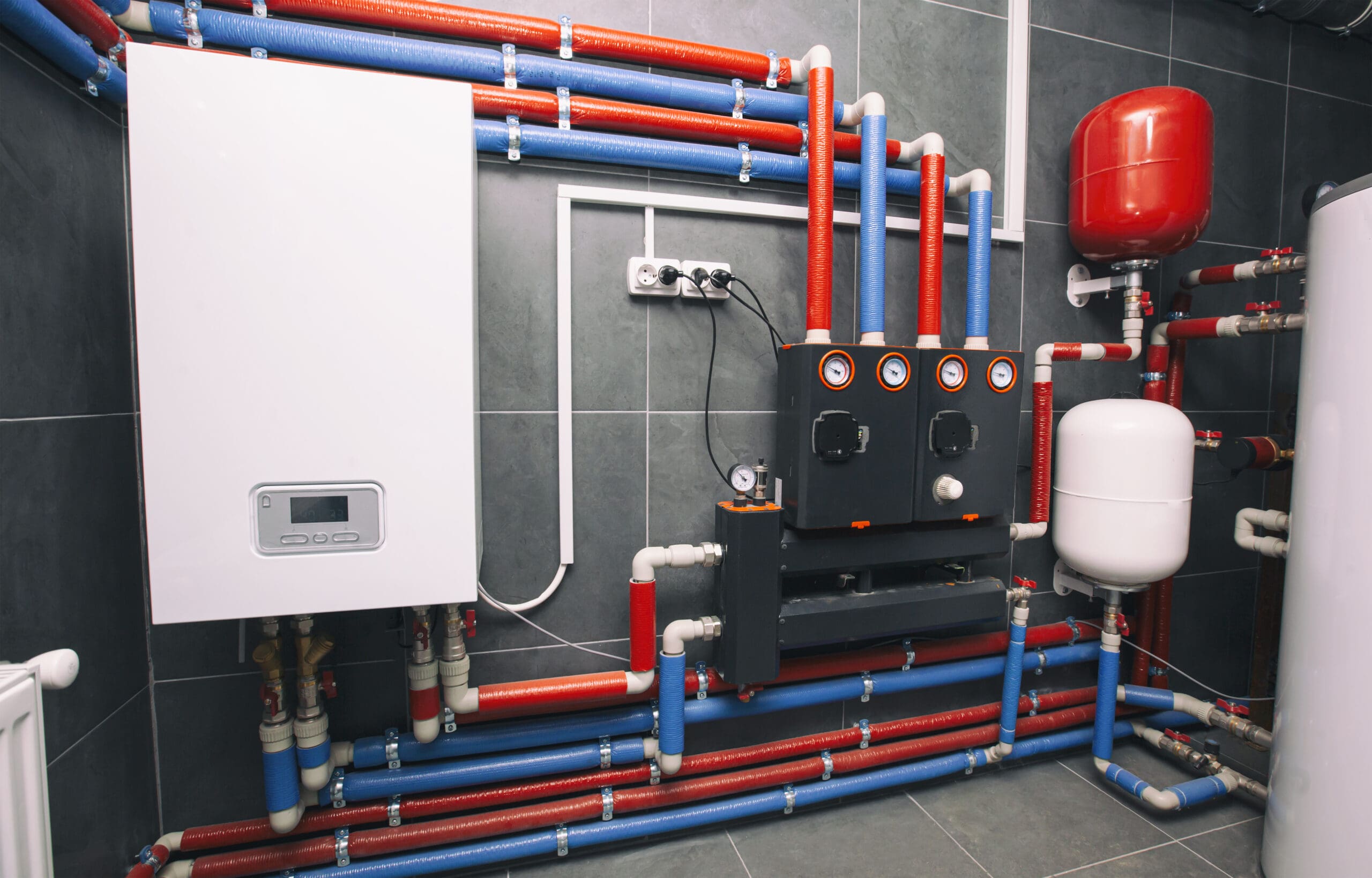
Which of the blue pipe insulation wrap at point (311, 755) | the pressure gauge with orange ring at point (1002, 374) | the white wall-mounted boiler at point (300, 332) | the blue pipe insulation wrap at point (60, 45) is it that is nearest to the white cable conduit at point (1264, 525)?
the pressure gauge with orange ring at point (1002, 374)

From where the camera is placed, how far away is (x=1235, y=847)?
1.25 meters

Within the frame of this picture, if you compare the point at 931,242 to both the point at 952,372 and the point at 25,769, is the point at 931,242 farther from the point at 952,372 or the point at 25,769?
the point at 25,769

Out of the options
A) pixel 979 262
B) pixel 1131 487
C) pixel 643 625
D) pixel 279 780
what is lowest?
pixel 279 780

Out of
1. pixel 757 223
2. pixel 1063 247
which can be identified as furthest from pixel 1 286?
pixel 1063 247

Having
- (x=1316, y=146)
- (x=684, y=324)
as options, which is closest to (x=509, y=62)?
(x=684, y=324)

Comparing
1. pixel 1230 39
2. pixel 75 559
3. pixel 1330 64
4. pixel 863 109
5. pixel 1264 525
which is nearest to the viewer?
→ pixel 75 559

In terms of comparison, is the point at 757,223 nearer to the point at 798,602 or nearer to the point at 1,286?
the point at 798,602

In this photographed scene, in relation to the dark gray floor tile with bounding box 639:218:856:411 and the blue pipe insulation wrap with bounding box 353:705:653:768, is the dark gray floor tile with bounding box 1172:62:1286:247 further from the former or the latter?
the blue pipe insulation wrap with bounding box 353:705:653:768

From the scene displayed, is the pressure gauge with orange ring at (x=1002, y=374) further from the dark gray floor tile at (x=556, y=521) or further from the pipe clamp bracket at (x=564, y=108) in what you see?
the pipe clamp bracket at (x=564, y=108)

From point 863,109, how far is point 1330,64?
1752 mm

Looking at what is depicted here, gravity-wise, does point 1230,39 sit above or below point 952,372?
above

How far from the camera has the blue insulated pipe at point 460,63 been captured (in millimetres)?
994

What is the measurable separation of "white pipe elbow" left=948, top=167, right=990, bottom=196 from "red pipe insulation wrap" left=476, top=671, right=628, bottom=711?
1327 millimetres

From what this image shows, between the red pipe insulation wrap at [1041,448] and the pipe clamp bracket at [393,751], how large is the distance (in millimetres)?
1547
